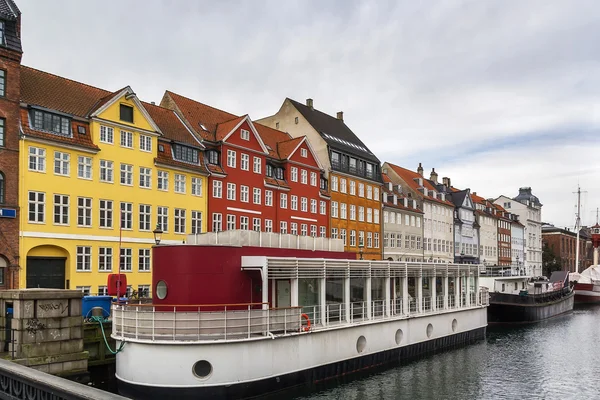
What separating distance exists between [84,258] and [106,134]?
7.59 metres

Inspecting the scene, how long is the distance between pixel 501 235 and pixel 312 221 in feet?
168

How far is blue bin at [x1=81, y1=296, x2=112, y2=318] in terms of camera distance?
2450 centimetres

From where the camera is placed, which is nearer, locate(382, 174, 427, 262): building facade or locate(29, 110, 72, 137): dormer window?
locate(29, 110, 72, 137): dormer window

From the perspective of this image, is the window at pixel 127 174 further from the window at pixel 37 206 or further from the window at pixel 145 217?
the window at pixel 37 206

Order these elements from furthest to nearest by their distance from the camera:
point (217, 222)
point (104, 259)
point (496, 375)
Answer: point (217, 222), point (104, 259), point (496, 375)

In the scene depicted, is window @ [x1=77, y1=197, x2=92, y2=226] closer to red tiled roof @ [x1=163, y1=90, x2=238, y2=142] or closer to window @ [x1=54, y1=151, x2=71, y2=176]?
window @ [x1=54, y1=151, x2=71, y2=176]

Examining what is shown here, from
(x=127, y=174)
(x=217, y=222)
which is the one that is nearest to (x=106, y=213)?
(x=127, y=174)

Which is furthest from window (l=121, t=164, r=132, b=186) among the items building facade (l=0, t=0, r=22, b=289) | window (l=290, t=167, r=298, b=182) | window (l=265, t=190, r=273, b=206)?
window (l=290, t=167, r=298, b=182)

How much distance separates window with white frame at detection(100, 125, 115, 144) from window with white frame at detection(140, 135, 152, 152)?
218 centimetres

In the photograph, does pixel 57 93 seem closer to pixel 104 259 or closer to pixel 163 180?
pixel 163 180

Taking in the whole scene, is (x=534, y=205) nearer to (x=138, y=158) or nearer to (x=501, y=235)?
(x=501, y=235)

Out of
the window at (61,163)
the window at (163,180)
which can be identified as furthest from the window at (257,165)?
the window at (61,163)

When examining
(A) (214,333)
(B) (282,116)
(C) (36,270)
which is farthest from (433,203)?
(A) (214,333)

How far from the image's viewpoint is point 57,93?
112 ft
